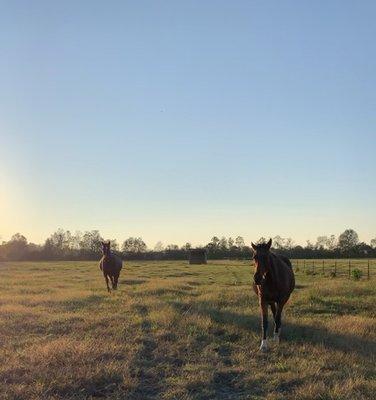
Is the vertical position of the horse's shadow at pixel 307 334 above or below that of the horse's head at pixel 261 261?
below

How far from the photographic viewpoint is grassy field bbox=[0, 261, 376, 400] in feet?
28.0

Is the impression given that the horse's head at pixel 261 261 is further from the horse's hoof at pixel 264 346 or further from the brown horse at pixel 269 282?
the horse's hoof at pixel 264 346

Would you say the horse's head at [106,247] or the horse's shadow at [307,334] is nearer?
the horse's shadow at [307,334]

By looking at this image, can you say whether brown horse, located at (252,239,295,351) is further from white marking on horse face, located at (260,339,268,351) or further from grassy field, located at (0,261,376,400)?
grassy field, located at (0,261,376,400)

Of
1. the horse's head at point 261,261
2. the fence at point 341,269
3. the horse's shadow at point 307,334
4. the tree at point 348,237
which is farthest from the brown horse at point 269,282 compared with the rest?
the tree at point 348,237

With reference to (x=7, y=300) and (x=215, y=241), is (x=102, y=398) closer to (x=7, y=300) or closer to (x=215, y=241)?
(x=7, y=300)

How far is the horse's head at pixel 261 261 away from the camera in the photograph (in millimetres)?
11359

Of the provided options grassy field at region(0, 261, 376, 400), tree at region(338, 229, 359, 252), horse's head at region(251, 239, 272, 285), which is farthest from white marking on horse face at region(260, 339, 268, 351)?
tree at region(338, 229, 359, 252)

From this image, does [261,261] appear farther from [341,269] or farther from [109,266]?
[341,269]

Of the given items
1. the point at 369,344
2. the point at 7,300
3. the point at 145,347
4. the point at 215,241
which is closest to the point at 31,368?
the point at 145,347

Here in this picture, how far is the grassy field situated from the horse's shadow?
0.08ft

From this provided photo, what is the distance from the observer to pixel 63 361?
9820mm

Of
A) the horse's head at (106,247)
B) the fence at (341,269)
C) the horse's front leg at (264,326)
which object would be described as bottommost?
the fence at (341,269)

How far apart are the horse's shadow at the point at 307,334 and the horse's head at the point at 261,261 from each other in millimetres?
1933
